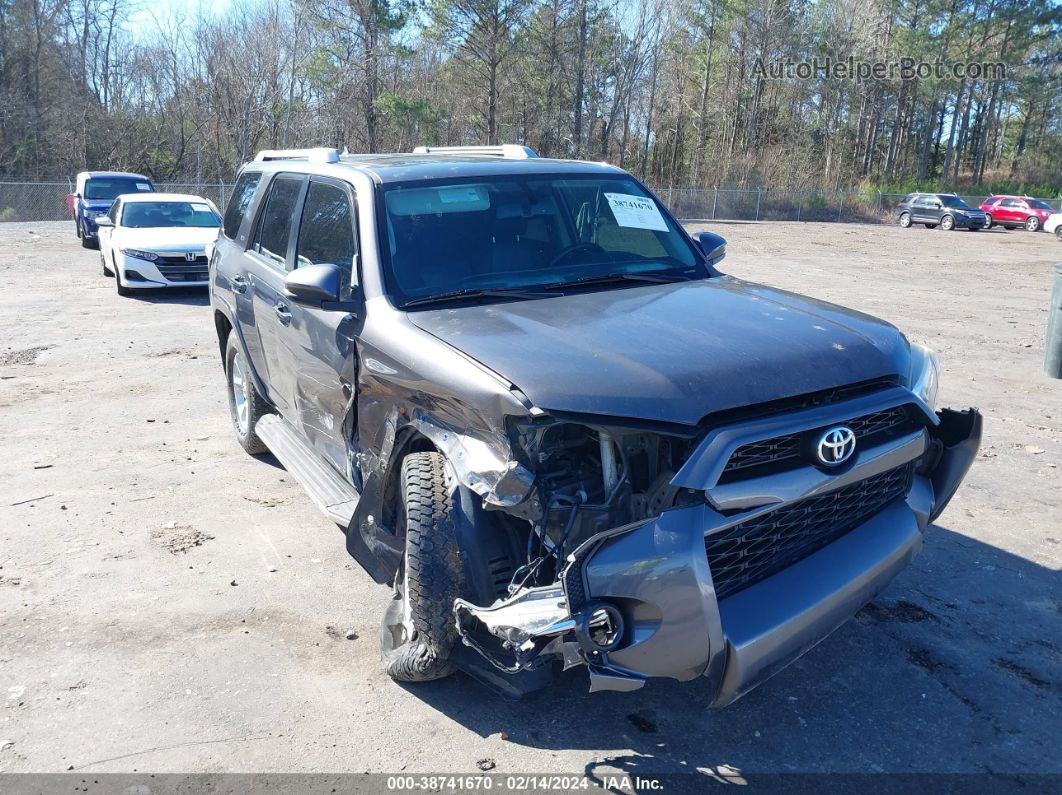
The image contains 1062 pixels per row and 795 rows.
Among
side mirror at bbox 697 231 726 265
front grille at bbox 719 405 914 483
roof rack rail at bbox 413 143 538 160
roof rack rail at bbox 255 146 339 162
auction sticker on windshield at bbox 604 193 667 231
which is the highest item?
roof rack rail at bbox 413 143 538 160

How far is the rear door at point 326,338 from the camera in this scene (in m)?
4.09

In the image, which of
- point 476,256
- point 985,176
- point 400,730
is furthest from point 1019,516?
point 985,176

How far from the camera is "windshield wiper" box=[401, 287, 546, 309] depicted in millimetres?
3910

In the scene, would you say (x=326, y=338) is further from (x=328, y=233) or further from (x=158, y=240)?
(x=158, y=240)

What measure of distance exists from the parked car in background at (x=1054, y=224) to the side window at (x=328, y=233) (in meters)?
41.6

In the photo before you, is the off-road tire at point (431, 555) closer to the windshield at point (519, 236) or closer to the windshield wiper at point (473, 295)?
the windshield wiper at point (473, 295)

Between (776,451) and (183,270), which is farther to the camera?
(183,270)

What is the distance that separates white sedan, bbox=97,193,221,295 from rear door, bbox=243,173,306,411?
834 cm

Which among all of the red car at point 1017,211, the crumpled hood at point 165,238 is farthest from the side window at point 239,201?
the red car at point 1017,211

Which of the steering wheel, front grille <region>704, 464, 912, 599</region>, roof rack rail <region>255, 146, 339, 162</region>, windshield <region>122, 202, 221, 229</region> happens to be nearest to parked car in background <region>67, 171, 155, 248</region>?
windshield <region>122, 202, 221, 229</region>

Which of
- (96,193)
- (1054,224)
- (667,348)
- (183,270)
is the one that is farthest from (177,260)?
(1054,224)

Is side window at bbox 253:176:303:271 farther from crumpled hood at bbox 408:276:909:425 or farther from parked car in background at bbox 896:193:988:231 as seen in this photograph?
parked car in background at bbox 896:193:988:231

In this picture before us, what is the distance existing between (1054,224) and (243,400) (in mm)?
43050

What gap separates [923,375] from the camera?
12.5ft
